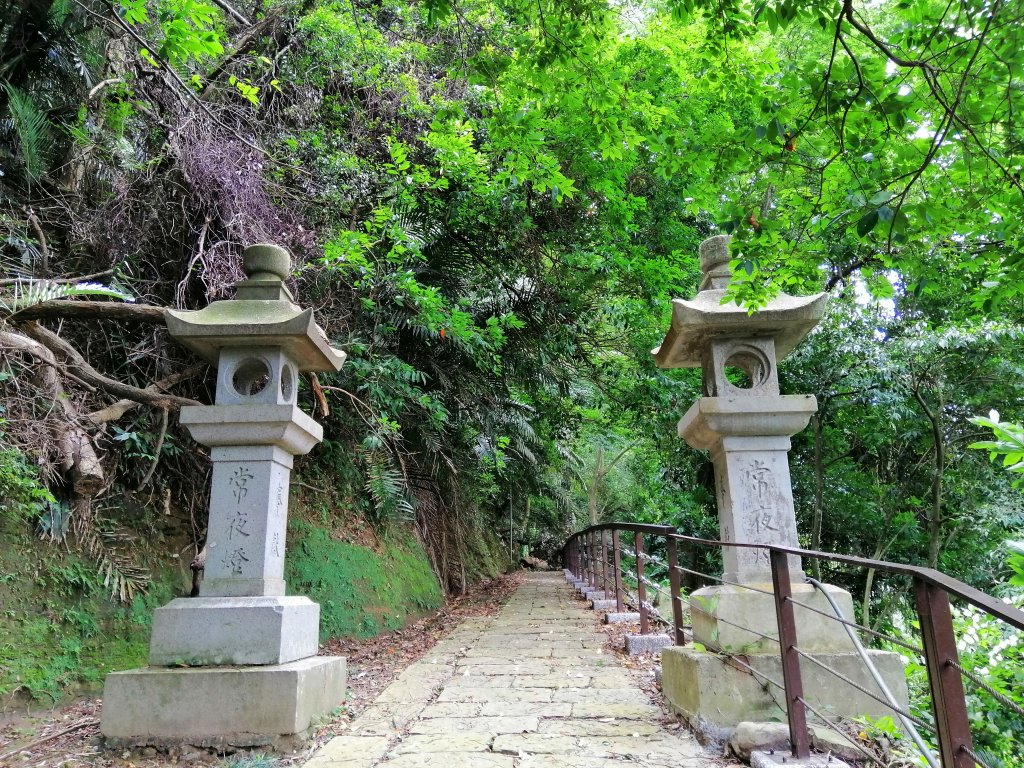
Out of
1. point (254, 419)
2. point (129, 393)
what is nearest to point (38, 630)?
point (129, 393)

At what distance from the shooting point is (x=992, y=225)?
392 centimetres

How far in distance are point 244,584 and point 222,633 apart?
0.30 metres

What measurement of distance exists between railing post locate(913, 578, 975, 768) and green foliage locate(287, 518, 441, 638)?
5.88m

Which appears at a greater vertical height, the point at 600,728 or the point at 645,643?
the point at 645,643

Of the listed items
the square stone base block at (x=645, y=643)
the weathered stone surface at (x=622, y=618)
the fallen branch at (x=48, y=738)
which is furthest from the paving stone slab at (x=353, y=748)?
the weathered stone surface at (x=622, y=618)

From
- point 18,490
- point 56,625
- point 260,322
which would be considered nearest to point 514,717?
point 260,322

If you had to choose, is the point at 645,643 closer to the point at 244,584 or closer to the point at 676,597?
the point at 676,597

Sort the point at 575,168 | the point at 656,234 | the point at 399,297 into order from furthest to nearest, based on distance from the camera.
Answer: the point at 656,234 → the point at 575,168 → the point at 399,297

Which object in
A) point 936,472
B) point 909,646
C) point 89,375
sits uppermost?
point 89,375

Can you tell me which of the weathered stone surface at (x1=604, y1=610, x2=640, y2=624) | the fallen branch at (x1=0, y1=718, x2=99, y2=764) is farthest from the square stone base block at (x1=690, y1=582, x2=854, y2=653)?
the fallen branch at (x1=0, y1=718, x2=99, y2=764)

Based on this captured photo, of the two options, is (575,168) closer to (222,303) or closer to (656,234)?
(656,234)

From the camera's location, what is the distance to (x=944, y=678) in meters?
1.86

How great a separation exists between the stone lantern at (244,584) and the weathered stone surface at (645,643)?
2616mm

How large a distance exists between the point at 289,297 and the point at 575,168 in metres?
4.43
